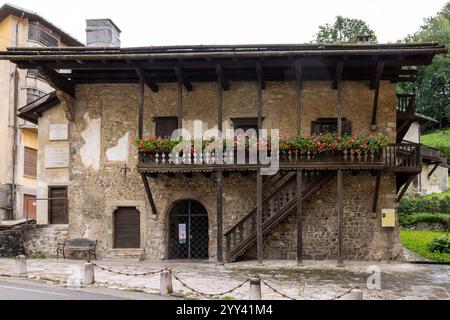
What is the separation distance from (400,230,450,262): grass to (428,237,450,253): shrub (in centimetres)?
25

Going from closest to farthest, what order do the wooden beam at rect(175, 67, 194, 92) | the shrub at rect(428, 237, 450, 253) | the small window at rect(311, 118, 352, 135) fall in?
the wooden beam at rect(175, 67, 194, 92)
the small window at rect(311, 118, 352, 135)
the shrub at rect(428, 237, 450, 253)

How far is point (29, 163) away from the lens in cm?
2742

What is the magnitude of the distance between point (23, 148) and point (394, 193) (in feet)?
61.2

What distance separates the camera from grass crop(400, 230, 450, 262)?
18.5 meters

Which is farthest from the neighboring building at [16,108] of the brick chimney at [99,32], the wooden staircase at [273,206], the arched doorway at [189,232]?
the wooden staircase at [273,206]

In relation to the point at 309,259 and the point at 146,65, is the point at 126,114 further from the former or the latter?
the point at 309,259

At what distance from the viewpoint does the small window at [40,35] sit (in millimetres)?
26734

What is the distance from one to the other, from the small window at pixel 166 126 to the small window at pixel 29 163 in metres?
11.8

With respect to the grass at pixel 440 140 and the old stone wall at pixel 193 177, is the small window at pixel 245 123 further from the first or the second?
the grass at pixel 440 140

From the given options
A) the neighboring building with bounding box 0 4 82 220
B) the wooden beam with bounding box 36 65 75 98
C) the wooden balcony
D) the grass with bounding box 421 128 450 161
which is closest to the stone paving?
the wooden balcony

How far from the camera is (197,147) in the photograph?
16.1 m

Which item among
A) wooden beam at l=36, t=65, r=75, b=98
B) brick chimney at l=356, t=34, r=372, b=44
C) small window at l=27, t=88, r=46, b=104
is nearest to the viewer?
wooden beam at l=36, t=65, r=75, b=98

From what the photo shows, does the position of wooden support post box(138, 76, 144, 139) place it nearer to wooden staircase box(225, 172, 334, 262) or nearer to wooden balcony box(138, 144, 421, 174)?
wooden balcony box(138, 144, 421, 174)
